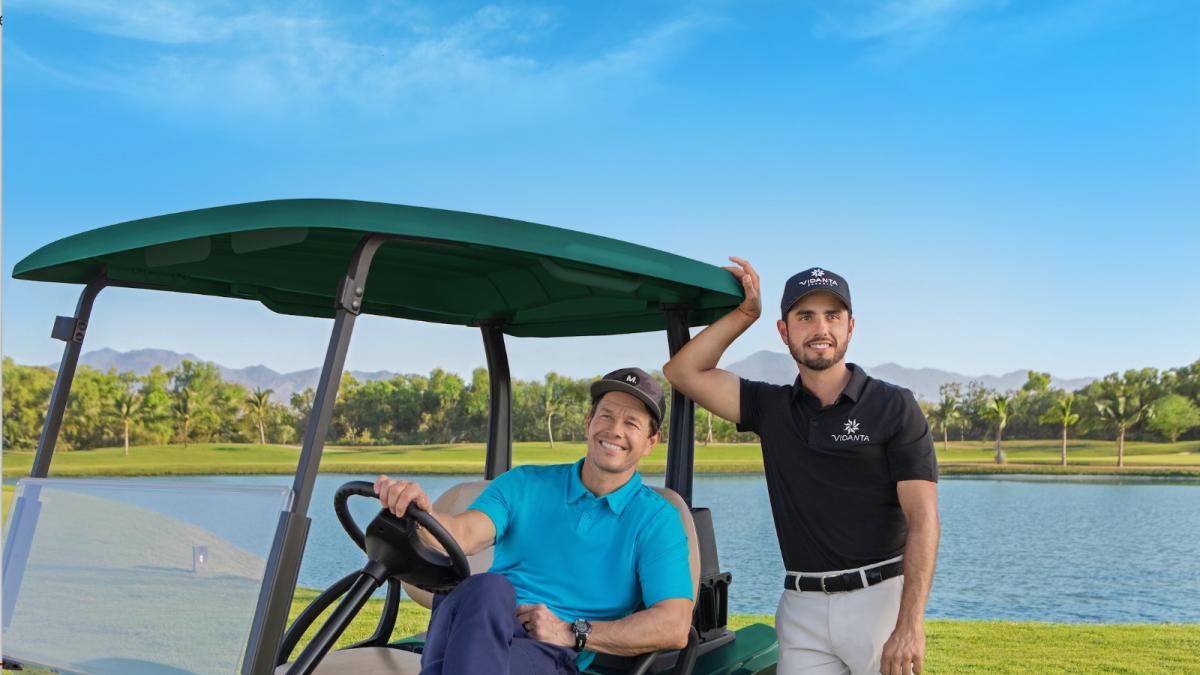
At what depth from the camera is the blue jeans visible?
8.59 ft

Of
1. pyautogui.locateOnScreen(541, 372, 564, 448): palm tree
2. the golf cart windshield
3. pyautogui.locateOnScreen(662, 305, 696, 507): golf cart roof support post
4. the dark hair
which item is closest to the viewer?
the golf cart windshield

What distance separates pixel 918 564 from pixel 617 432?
3.30 feet

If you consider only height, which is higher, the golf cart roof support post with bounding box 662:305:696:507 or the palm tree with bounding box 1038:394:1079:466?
the palm tree with bounding box 1038:394:1079:466

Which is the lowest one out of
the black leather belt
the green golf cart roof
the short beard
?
the black leather belt

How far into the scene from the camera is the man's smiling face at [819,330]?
352cm

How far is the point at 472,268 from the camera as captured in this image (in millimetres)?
3752

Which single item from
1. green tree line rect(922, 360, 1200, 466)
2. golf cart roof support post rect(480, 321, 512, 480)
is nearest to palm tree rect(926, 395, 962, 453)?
green tree line rect(922, 360, 1200, 466)

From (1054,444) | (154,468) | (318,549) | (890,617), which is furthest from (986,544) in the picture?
(154,468)

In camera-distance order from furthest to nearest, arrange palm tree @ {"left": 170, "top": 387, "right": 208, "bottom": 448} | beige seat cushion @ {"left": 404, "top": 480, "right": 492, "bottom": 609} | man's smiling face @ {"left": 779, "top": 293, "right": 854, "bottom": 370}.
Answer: palm tree @ {"left": 170, "top": 387, "right": 208, "bottom": 448} → beige seat cushion @ {"left": 404, "top": 480, "right": 492, "bottom": 609} → man's smiling face @ {"left": 779, "top": 293, "right": 854, "bottom": 370}

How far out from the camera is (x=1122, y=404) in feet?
160

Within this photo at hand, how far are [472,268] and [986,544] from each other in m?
29.5

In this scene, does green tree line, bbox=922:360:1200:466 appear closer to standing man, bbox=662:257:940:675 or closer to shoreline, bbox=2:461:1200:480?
shoreline, bbox=2:461:1200:480

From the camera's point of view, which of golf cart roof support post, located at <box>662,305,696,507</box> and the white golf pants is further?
golf cart roof support post, located at <box>662,305,696,507</box>

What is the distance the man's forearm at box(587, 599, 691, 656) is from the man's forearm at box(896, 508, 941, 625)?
0.71 meters
